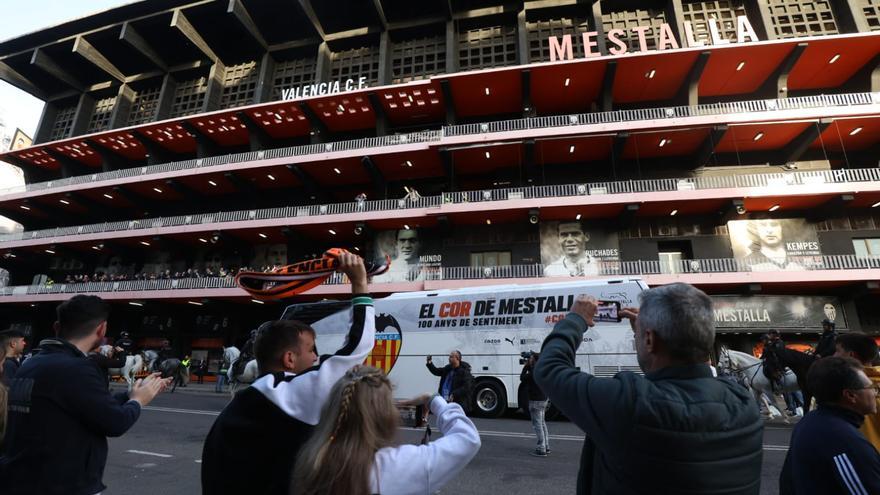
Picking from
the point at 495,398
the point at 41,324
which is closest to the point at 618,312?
the point at 495,398

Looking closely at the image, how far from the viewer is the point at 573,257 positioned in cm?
2050

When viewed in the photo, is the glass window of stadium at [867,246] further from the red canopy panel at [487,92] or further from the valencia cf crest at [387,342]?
the valencia cf crest at [387,342]

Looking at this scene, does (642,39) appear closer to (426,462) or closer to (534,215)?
(534,215)

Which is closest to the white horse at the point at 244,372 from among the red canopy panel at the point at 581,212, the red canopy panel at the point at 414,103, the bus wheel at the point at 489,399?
the bus wheel at the point at 489,399

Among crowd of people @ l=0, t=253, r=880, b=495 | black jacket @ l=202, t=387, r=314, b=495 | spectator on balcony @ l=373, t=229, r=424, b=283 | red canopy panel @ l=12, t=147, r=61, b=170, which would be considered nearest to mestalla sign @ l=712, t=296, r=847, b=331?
spectator on balcony @ l=373, t=229, r=424, b=283

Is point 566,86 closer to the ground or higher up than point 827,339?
higher up

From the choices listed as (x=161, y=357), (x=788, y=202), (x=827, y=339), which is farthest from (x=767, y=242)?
(x=161, y=357)

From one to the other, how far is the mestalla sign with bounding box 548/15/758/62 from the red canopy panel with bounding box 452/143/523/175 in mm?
5226

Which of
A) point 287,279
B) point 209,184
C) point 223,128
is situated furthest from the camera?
point 223,128

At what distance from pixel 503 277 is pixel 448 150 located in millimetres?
7149

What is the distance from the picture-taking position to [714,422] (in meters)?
1.51

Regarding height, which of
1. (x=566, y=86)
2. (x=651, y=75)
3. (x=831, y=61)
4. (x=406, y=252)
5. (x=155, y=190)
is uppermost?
(x=566, y=86)

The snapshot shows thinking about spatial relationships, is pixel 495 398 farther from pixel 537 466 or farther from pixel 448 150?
pixel 448 150

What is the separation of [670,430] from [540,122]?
2116 centimetres
